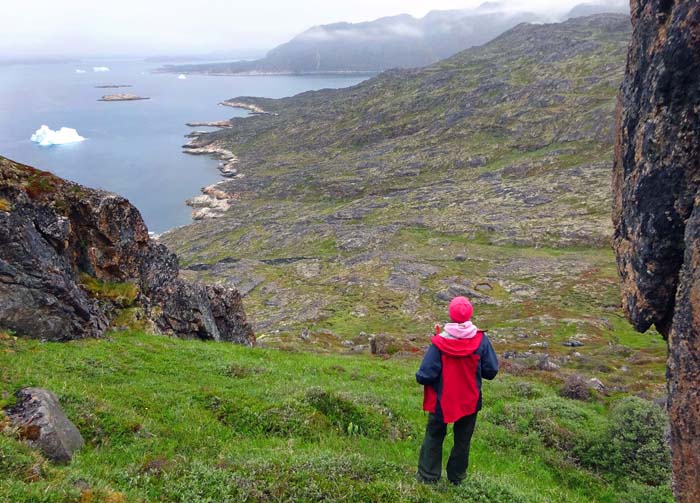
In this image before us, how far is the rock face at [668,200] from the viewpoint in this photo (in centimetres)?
809

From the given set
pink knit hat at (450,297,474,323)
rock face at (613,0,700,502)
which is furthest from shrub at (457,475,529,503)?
pink knit hat at (450,297,474,323)

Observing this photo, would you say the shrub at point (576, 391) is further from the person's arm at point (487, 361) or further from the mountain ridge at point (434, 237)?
the mountain ridge at point (434, 237)

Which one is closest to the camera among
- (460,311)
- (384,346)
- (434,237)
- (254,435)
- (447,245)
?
(460,311)

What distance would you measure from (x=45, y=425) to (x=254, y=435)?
16.3ft

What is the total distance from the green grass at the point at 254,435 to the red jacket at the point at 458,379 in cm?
167

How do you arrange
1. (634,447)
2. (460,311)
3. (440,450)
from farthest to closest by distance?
A: 1. (634,447)
2. (440,450)
3. (460,311)

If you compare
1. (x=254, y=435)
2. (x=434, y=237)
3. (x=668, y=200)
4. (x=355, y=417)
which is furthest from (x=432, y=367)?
(x=434, y=237)

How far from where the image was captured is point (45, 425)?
9773 millimetres

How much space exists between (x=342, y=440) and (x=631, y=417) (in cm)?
988

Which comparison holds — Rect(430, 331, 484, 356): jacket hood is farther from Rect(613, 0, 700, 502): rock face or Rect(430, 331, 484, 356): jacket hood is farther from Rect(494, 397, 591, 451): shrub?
Rect(494, 397, 591, 451): shrub

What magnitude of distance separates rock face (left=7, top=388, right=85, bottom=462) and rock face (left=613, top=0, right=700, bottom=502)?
465 inches

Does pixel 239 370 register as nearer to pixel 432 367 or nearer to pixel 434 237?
pixel 432 367

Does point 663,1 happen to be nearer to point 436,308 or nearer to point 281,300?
point 436,308

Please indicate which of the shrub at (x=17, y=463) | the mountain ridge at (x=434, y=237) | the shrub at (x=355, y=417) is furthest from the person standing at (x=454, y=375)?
the mountain ridge at (x=434, y=237)
